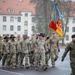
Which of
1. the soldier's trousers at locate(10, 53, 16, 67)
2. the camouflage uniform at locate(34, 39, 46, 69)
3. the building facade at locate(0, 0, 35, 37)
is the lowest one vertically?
the building facade at locate(0, 0, 35, 37)

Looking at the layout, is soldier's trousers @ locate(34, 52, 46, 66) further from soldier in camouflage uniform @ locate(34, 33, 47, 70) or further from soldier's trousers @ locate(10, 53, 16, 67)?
soldier's trousers @ locate(10, 53, 16, 67)

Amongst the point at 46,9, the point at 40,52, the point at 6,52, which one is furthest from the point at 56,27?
the point at 46,9

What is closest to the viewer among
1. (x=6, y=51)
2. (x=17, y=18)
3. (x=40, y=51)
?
(x=40, y=51)

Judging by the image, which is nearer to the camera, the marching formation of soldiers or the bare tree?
the marching formation of soldiers

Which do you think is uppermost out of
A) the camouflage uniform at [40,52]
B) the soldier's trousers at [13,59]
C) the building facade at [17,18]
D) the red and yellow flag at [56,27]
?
the red and yellow flag at [56,27]

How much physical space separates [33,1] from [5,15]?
137ft

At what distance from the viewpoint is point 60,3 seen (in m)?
60.1

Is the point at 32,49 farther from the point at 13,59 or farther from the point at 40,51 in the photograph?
the point at 40,51

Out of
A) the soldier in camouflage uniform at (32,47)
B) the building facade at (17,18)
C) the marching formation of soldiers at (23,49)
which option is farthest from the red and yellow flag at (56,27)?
the building facade at (17,18)

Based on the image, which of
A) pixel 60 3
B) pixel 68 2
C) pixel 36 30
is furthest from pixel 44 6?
pixel 36 30

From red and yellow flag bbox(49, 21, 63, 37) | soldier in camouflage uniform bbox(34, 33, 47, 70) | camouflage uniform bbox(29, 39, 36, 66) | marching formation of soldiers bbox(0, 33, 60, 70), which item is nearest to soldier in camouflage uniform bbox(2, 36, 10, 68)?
marching formation of soldiers bbox(0, 33, 60, 70)

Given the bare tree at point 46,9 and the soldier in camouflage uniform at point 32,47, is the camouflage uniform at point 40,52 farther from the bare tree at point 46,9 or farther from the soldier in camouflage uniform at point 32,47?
the bare tree at point 46,9

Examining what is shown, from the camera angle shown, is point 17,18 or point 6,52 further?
point 17,18

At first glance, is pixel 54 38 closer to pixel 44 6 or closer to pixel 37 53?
pixel 37 53
